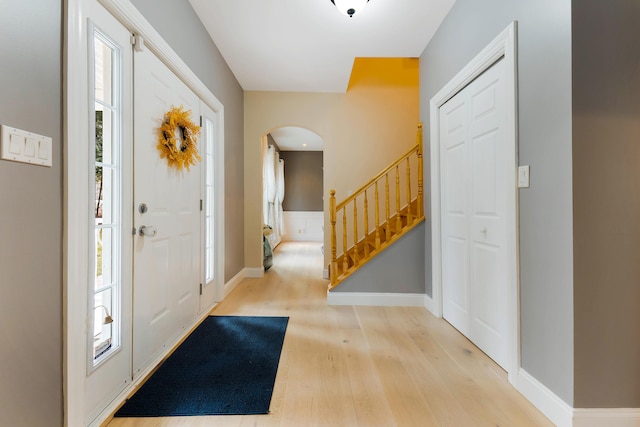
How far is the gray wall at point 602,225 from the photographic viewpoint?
1.25 metres

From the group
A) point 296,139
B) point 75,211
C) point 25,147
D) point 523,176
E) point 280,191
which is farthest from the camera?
point 280,191

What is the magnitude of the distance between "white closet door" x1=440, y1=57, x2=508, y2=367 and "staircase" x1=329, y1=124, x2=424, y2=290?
472 mm

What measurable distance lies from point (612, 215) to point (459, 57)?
1.53m

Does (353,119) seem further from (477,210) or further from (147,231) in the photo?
(147,231)

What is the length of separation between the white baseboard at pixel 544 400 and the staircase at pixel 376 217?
4.93 feet

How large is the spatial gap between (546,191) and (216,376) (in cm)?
199

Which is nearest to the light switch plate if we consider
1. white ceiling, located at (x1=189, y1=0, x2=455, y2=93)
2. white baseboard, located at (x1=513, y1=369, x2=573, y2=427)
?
white ceiling, located at (x1=189, y1=0, x2=455, y2=93)

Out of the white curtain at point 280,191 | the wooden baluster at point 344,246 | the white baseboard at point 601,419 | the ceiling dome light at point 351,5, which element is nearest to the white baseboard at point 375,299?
the wooden baluster at point 344,246

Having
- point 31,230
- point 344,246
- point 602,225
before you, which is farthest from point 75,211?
point 344,246

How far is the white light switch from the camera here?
59.3 inches

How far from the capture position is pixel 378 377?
1706 mm

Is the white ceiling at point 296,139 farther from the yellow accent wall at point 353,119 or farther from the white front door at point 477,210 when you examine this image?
the white front door at point 477,210

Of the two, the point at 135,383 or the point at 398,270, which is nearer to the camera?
the point at 135,383

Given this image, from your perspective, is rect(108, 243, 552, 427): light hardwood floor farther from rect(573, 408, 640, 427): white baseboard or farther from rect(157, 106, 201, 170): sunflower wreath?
rect(157, 106, 201, 170): sunflower wreath
